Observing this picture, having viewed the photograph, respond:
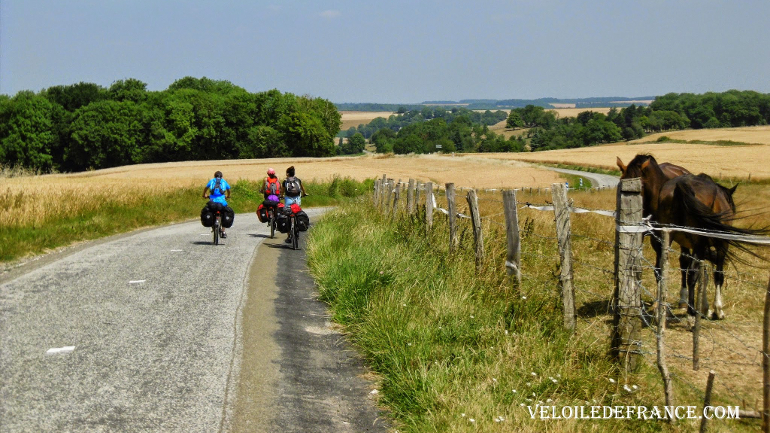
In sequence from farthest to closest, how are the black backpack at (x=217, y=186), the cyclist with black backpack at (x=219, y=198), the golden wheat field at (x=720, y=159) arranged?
the golden wheat field at (x=720, y=159)
the black backpack at (x=217, y=186)
the cyclist with black backpack at (x=219, y=198)

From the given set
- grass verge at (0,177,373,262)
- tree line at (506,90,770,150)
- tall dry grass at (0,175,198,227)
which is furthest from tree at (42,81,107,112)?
tall dry grass at (0,175,198,227)

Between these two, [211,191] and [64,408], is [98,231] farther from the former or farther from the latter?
[64,408]

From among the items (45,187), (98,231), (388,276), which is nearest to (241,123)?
(45,187)

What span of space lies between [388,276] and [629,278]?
13.6ft

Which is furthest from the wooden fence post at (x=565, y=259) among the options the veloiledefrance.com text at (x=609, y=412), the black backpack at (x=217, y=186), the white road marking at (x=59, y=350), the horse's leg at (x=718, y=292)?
the black backpack at (x=217, y=186)

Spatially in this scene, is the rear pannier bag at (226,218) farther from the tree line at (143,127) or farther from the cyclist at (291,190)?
the tree line at (143,127)

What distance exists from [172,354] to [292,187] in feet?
31.2

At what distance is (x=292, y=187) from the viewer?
16.6 meters

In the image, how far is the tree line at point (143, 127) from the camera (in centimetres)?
9875

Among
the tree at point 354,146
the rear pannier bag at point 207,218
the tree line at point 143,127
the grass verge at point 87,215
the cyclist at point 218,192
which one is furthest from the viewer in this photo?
the tree at point 354,146

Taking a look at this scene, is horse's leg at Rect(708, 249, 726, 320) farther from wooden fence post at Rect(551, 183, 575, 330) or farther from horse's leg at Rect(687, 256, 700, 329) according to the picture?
wooden fence post at Rect(551, 183, 575, 330)

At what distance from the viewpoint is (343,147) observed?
181 metres

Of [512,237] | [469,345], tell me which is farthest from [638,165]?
[469,345]

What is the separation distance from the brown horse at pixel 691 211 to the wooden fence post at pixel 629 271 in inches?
96.0
